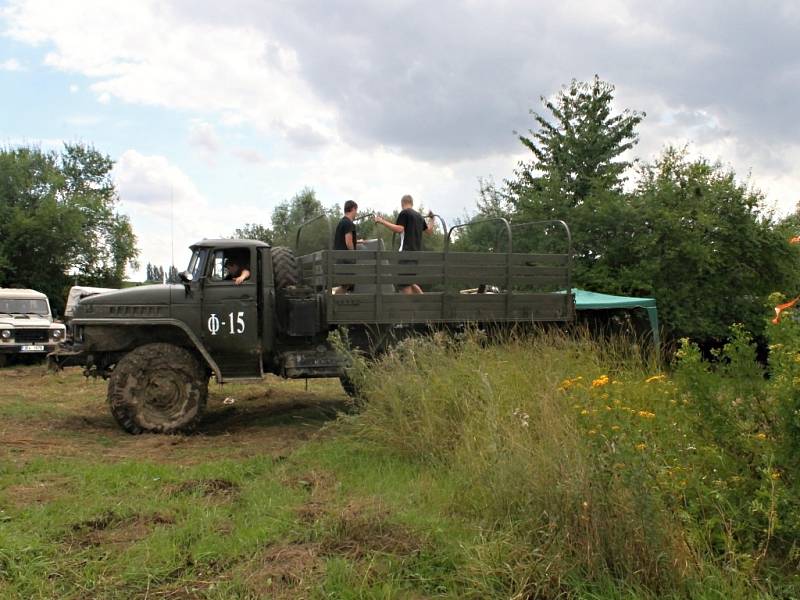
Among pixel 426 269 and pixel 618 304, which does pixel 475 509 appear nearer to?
pixel 426 269

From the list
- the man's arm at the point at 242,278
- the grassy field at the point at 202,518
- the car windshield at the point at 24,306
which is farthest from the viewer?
the car windshield at the point at 24,306

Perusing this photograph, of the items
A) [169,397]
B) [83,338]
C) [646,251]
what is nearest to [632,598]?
[169,397]

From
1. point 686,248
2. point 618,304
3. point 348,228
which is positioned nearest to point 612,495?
point 348,228

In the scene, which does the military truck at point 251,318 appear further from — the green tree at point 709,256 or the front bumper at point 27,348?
the front bumper at point 27,348

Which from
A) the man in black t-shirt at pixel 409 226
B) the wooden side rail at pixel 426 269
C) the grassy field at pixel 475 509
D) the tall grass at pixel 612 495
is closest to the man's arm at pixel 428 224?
the man in black t-shirt at pixel 409 226

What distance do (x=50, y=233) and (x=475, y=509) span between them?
27059 mm

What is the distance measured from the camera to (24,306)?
1741 centimetres

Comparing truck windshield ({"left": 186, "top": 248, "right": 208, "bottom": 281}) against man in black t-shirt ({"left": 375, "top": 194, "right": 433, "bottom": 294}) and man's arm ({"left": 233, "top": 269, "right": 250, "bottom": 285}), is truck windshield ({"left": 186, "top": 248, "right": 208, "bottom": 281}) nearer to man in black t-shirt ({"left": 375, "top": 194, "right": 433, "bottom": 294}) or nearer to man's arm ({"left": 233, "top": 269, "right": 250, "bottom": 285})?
man's arm ({"left": 233, "top": 269, "right": 250, "bottom": 285})

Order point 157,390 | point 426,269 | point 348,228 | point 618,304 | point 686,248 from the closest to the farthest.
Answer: point 157,390 < point 426,269 < point 348,228 < point 618,304 < point 686,248

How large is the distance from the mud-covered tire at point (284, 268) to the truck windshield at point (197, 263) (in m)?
0.80

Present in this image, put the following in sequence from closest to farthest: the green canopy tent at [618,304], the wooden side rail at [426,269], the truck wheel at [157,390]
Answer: the truck wheel at [157,390]
the wooden side rail at [426,269]
the green canopy tent at [618,304]

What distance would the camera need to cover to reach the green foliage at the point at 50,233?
1076 inches

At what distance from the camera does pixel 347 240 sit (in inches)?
357

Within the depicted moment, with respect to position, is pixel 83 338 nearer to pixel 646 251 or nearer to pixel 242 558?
pixel 242 558
